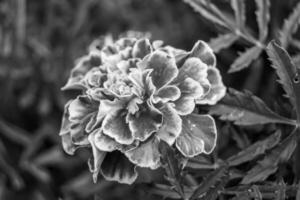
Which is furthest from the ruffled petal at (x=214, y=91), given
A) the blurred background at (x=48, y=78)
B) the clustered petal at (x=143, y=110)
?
the blurred background at (x=48, y=78)

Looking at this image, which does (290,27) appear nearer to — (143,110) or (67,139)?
(143,110)

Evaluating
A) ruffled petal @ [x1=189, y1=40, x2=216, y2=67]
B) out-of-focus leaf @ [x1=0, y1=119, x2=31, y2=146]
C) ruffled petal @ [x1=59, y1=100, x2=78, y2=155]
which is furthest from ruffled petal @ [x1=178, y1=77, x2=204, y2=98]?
out-of-focus leaf @ [x1=0, y1=119, x2=31, y2=146]

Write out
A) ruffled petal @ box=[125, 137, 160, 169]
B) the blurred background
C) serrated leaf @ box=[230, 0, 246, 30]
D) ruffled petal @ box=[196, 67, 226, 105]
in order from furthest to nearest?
1. the blurred background
2. serrated leaf @ box=[230, 0, 246, 30]
3. ruffled petal @ box=[196, 67, 226, 105]
4. ruffled petal @ box=[125, 137, 160, 169]

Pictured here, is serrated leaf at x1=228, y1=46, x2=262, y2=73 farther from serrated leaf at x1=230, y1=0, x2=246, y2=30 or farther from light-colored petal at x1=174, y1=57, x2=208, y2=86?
light-colored petal at x1=174, y1=57, x2=208, y2=86

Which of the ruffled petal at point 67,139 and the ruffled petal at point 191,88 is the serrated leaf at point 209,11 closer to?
the ruffled petal at point 191,88

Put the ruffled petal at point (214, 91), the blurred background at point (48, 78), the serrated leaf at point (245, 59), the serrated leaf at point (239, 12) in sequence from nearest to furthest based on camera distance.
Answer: the ruffled petal at point (214, 91)
the serrated leaf at point (245, 59)
the serrated leaf at point (239, 12)
the blurred background at point (48, 78)

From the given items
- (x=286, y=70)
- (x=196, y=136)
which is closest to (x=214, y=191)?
(x=196, y=136)

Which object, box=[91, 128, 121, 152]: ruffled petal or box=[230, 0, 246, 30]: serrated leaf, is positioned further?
box=[230, 0, 246, 30]: serrated leaf

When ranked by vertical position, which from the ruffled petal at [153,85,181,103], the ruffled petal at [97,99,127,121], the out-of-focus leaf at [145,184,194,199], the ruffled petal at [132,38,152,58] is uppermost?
the ruffled petal at [132,38,152,58]
